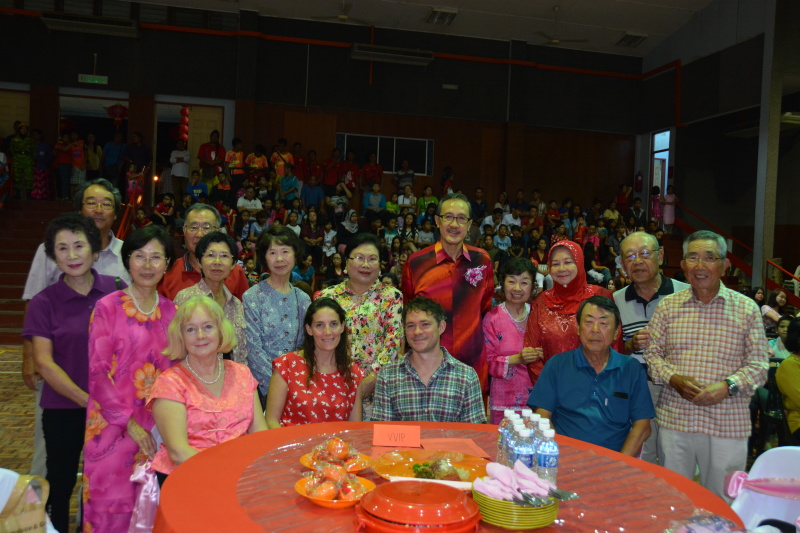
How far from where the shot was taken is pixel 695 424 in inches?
121

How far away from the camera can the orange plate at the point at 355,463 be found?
6.27ft

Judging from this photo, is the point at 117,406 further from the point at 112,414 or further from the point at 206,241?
the point at 206,241

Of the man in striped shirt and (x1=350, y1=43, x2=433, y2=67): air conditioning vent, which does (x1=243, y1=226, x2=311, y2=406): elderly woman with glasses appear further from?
(x1=350, y1=43, x2=433, y2=67): air conditioning vent

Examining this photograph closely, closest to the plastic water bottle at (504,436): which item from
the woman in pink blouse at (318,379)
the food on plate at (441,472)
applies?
the food on plate at (441,472)

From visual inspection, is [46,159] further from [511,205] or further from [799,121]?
[799,121]

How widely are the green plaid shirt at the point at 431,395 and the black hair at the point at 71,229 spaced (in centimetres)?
136

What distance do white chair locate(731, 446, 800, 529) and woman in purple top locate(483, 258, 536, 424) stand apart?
139cm

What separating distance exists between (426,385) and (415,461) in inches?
30.8

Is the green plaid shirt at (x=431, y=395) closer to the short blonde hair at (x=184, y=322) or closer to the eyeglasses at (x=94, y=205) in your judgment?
the short blonde hair at (x=184, y=322)

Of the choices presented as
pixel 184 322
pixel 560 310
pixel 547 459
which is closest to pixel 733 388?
pixel 560 310

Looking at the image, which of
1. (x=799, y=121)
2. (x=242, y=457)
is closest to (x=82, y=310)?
(x=242, y=457)

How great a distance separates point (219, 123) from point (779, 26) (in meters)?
10.6

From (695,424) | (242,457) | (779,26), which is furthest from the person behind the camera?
(779,26)

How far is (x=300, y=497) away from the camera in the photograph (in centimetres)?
175
